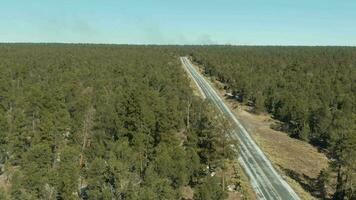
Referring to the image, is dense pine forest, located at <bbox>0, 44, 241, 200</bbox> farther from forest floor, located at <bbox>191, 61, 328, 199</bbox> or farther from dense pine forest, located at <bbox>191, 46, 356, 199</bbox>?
dense pine forest, located at <bbox>191, 46, 356, 199</bbox>

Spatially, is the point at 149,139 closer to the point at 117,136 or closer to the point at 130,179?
the point at 117,136

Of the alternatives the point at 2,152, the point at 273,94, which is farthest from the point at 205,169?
the point at 273,94

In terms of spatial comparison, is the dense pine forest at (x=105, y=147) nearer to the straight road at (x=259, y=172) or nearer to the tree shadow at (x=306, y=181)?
the straight road at (x=259, y=172)

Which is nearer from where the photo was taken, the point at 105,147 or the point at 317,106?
the point at 105,147

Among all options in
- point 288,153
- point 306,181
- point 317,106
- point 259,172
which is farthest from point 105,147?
point 317,106

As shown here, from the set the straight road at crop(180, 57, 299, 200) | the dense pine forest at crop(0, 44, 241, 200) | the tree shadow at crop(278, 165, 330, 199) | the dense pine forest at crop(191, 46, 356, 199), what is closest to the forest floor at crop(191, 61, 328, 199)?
the tree shadow at crop(278, 165, 330, 199)

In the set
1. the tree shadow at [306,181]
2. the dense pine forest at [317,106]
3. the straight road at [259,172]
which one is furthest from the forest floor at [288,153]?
the dense pine forest at [317,106]

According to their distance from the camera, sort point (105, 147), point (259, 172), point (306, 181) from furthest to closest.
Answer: point (259, 172) → point (306, 181) → point (105, 147)

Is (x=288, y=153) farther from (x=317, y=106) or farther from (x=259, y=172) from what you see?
(x=317, y=106)
